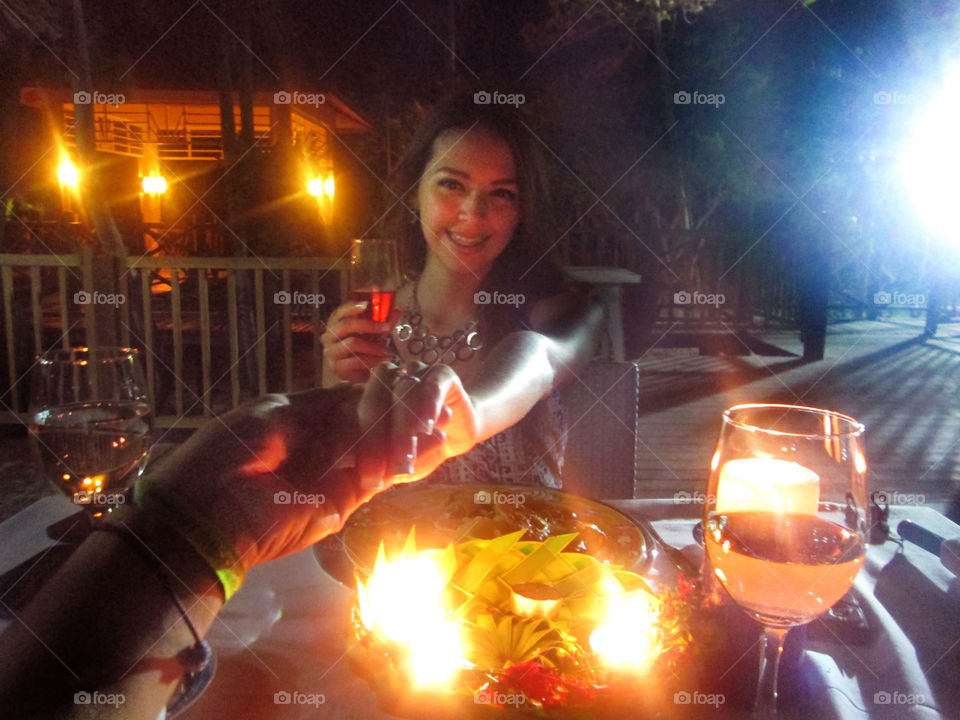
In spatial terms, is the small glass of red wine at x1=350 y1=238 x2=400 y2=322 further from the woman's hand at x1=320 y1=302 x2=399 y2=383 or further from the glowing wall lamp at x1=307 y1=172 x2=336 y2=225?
the glowing wall lamp at x1=307 y1=172 x2=336 y2=225

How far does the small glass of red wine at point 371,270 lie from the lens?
1199mm

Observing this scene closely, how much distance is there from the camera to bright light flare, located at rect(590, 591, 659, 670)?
1.77 ft

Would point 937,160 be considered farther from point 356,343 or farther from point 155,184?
point 155,184

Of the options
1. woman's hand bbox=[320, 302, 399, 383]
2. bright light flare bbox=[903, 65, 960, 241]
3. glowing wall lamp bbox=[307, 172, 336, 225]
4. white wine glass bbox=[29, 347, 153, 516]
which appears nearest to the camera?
white wine glass bbox=[29, 347, 153, 516]

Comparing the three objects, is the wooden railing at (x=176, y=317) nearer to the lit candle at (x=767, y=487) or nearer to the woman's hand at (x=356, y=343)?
the woman's hand at (x=356, y=343)

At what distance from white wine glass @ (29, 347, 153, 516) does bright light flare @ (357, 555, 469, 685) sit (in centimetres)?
38

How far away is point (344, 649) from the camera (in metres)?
0.74

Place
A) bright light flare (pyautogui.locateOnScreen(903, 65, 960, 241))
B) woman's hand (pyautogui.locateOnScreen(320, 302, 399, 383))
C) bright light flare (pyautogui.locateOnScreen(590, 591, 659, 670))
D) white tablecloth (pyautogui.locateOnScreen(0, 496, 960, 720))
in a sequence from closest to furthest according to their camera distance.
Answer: bright light flare (pyautogui.locateOnScreen(590, 591, 659, 670)) → white tablecloth (pyautogui.locateOnScreen(0, 496, 960, 720)) → woman's hand (pyautogui.locateOnScreen(320, 302, 399, 383)) → bright light flare (pyautogui.locateOnScreen(903, 65, 960, 241))

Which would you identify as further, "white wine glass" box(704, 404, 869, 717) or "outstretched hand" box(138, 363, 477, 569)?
"white wine glass" box(704, 404, 869, 717)

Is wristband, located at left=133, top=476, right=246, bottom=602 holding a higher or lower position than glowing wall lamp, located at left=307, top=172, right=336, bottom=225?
lower

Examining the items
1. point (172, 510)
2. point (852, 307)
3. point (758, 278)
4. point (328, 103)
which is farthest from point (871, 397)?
point (328, 103)

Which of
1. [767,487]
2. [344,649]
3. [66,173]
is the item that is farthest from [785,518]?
[66,173]

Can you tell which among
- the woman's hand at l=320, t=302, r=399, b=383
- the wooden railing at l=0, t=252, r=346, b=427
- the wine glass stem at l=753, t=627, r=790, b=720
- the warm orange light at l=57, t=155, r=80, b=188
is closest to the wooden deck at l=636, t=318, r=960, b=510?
the wooden railing at l=0, t=252, r=346, b=427

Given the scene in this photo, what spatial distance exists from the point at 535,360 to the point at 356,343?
0.45 meters
